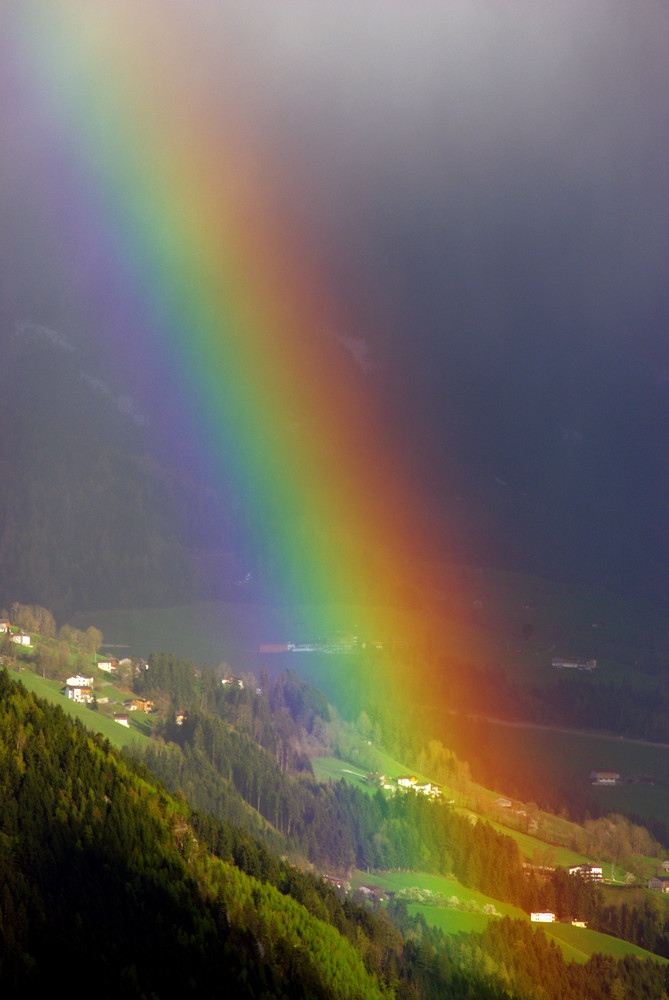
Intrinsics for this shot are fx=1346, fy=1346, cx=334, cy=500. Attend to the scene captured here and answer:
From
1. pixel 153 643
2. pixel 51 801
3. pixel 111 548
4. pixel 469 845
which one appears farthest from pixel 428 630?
pixel 51 801

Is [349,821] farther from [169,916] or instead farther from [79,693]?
[169,916]

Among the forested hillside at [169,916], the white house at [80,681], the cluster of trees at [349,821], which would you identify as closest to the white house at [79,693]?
the white house at [80,681]

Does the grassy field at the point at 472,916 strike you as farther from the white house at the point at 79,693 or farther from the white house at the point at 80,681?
the white house at the point at 80,681

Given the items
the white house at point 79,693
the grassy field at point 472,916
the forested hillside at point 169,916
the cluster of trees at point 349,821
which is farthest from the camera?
the white house at point 79,693

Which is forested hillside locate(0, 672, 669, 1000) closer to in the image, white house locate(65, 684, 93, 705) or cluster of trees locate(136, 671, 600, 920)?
cluster of trees locate(136, 671, 600, 920)

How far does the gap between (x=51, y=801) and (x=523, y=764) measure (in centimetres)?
4837

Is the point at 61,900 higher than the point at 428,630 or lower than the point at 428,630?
lower

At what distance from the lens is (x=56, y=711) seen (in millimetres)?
42344

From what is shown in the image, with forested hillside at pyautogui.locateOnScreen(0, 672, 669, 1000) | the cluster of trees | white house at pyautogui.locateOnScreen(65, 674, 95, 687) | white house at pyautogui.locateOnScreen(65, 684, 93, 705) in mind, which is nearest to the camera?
forested hillside at pyautogui.locateOnScreen(0, 672, 669, 1000)

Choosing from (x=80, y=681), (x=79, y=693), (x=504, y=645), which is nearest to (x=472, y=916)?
(x=79, y=693)

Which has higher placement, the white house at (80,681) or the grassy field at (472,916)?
the white house at (80,681)

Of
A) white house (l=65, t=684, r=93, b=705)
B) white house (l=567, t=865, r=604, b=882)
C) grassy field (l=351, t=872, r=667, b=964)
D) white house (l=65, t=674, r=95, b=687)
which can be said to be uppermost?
white house (l=65, t=674, r=95, b=687)

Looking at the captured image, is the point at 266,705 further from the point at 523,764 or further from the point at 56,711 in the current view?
the point at 56,711

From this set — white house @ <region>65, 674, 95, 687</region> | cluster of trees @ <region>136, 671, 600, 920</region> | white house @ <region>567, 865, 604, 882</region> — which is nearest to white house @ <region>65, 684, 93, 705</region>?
white house @ <region>65, 674, 95, 687</region>
